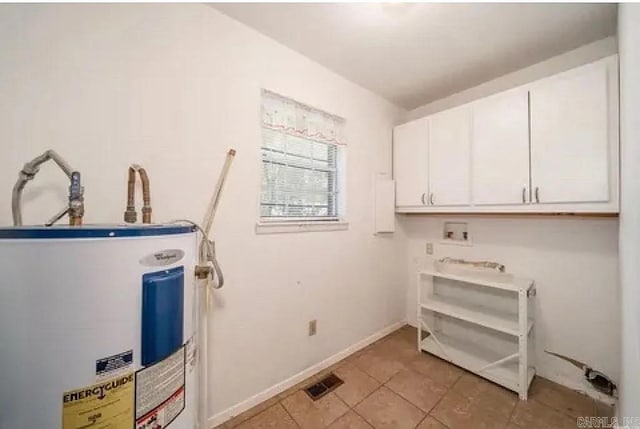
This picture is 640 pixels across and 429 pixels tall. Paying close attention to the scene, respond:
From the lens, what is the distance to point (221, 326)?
4.91ft

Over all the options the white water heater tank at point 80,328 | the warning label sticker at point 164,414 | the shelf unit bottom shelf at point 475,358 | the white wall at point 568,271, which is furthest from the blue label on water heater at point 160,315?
the white wall at point 568,271

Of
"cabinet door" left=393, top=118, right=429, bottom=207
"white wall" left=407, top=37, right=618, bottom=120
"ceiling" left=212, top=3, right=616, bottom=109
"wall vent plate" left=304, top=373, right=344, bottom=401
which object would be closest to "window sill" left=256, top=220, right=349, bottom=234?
"cabinet door" left=393, top=118, right=429, bottom=207

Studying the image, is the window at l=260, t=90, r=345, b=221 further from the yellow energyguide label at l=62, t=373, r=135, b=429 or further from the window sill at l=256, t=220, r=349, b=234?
the yellow energyguide label at l=62, t=373, r=135, b=429

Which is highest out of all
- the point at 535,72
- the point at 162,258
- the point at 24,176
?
the point at 535,72

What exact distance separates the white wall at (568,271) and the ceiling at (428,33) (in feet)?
0.41

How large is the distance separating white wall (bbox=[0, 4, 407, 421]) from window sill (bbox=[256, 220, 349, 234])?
0.16ft

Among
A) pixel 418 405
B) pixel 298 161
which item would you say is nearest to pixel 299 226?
pixel 298 161

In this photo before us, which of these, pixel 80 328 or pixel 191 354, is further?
pixel 191 354

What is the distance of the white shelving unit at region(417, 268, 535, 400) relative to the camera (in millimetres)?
1739

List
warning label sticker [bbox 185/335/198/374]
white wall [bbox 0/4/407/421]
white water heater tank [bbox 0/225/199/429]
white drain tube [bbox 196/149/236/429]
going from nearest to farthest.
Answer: white water heater tank [bbox 0/225/199/429] < warning label sticker [bbox 185/335/198/374] < white wall [bbox 0/4/407/421] < white drain tube [bbox 196/149/236/429]

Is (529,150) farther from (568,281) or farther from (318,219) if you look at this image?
(318,219)

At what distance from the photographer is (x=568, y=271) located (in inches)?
72.2

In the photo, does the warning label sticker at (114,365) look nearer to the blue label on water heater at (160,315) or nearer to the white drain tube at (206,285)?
the blue label on water heater at (160,315)

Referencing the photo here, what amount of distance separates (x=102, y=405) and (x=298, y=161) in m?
1.66
